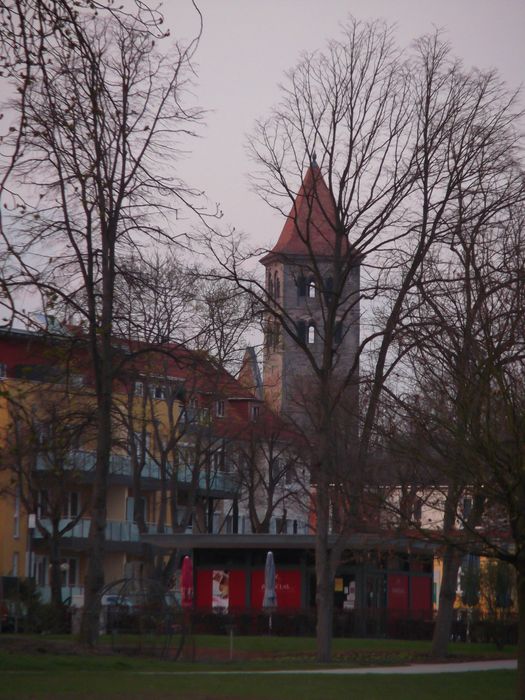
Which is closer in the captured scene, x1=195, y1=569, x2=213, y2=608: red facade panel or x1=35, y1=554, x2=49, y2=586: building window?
x1=195, y1=569, x2=213, y2=608: red facade panel

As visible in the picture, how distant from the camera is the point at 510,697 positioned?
2180 centimetres

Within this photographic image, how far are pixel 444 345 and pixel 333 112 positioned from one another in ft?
24.8

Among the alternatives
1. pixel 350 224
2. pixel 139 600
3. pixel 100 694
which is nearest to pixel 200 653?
pixel 139 600

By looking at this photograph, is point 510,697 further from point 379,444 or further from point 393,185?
point 393,185

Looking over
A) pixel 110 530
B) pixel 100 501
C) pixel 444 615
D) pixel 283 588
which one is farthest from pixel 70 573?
pixel 100 501

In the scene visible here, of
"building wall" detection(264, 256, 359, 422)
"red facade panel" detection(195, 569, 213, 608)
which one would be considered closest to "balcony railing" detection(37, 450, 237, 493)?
"building wall" detection(264, 256, 359, 422)

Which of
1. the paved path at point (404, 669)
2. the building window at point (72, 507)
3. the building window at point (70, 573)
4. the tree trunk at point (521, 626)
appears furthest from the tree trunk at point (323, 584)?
the building window at point (72, 507)

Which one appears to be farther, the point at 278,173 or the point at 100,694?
the point at 278,173

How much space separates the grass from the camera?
18.1 m

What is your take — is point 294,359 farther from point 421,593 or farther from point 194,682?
point 194,682

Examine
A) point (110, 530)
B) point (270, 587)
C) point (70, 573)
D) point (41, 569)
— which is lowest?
point (270, 587)

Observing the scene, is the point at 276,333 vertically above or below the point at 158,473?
below

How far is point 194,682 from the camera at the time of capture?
67.8 feet

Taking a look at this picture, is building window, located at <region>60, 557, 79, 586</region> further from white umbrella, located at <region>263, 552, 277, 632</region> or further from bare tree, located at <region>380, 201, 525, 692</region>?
bare tree, located at <region>380, 201, 525, 692</region>
